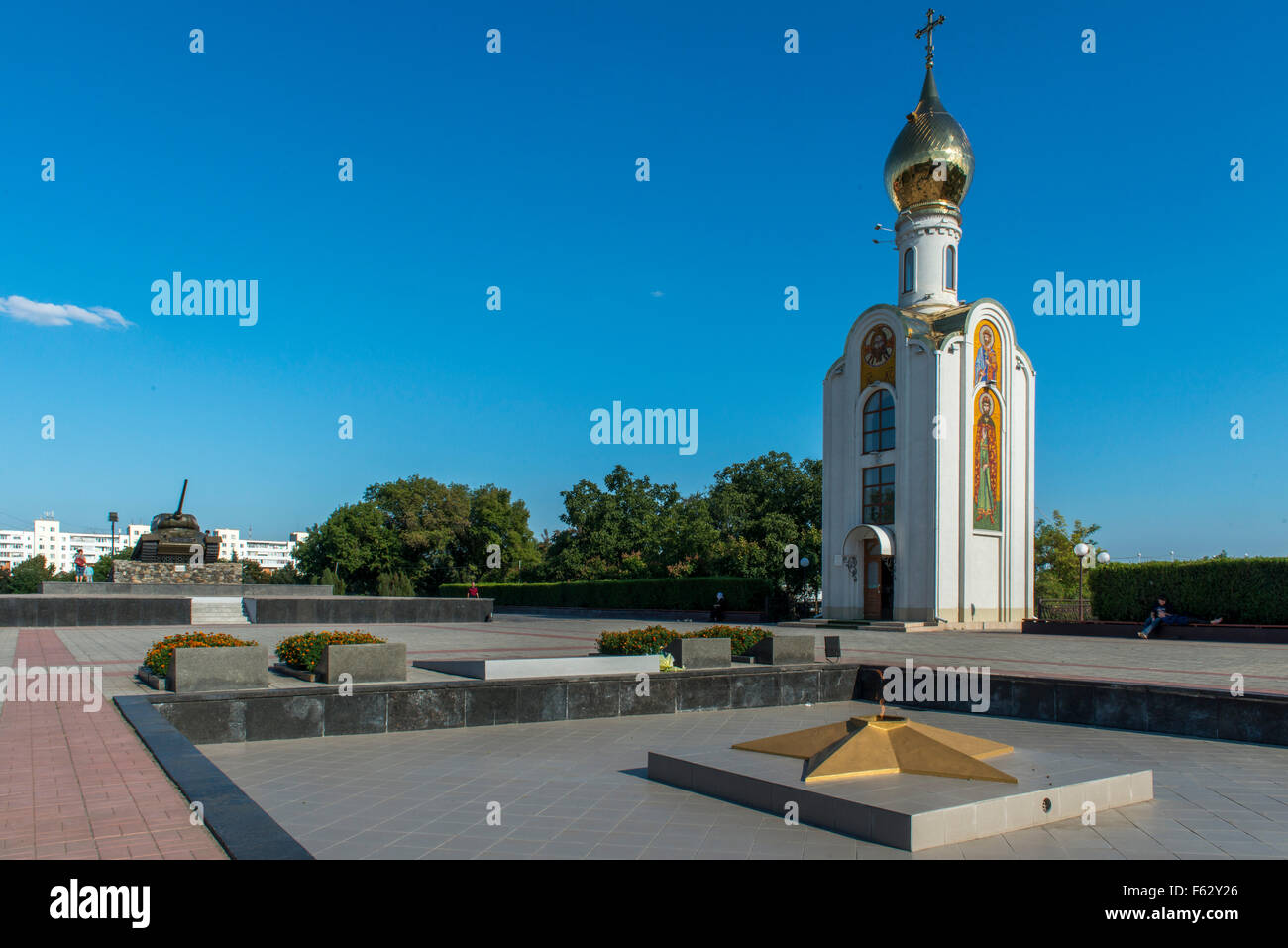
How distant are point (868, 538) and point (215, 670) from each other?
81.2ft

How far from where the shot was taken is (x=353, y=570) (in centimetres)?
5922

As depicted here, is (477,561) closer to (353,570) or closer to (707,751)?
(353,570)

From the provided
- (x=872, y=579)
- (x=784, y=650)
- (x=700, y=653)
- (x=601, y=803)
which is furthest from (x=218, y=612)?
(x=601, y=803)

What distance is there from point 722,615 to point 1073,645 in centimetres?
1477

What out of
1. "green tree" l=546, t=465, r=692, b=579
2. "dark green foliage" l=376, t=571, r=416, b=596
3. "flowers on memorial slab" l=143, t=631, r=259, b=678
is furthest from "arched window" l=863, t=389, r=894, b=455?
"dark green foliage" l=376, t=571, r=416, b=596

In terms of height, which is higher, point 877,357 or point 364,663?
point 877,357

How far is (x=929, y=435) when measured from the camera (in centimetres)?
3008

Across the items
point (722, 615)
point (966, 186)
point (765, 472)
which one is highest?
point (966, 186)

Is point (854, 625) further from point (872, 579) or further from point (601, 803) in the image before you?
point (601, 803)

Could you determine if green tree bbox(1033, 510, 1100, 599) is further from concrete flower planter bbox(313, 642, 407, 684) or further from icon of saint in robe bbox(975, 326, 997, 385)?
concrete flower planter bbox(313, 642, 407, 684)

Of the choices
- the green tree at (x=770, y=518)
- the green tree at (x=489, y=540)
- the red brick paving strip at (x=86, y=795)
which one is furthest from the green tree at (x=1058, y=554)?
the red brick paving strip at (x=86, y=795)

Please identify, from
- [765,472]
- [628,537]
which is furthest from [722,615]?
[628,537]

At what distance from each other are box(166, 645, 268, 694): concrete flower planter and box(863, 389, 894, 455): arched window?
24.9 m

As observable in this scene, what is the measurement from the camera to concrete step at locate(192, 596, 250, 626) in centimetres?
2480
